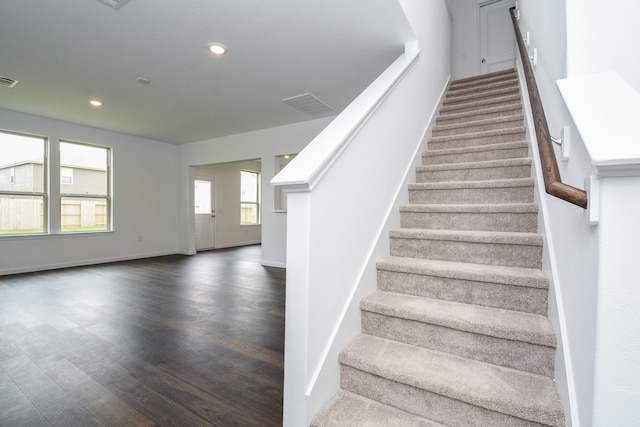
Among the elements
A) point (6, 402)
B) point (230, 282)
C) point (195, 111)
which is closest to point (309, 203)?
point (6, 402)

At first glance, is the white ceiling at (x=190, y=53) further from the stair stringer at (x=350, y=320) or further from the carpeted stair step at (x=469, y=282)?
the carpeted stair step at (x=469, y=282)

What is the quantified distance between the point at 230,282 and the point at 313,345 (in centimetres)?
326

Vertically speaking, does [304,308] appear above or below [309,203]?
below

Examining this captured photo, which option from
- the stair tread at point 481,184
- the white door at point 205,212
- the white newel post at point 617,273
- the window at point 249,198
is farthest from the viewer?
the window at point 249,198

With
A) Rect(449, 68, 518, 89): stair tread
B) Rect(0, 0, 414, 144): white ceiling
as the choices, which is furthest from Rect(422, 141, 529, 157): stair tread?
Rect(449, 68, 518, 89): stair tread

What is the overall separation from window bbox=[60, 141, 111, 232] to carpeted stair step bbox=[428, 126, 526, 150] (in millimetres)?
6083

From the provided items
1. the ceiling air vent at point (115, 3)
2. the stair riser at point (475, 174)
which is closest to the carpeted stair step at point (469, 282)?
the stair riser at point (475, 174)

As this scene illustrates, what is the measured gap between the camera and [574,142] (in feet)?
3.63

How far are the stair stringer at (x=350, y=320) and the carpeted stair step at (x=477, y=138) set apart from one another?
858mm

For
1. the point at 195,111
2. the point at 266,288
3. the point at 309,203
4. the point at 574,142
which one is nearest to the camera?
the point at 574,142

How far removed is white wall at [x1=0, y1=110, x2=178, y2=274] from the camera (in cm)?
486

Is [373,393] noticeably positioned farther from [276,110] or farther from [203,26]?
[276,110]

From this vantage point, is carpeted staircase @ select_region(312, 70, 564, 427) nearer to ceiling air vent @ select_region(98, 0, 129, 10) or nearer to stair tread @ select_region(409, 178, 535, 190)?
stair tread @ select_region(409, 178, 535, 190)

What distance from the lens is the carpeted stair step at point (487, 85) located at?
12.5ft
